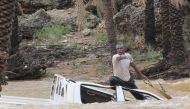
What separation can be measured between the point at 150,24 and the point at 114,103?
Result: 52.3ft

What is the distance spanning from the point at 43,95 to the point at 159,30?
41.4 ft

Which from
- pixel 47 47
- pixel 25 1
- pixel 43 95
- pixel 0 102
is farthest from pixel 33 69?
pixel 25 1

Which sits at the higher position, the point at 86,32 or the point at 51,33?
the point at 51,33

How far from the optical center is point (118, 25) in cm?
3116

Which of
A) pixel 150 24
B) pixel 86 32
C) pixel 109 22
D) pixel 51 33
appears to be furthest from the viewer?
pixel 86 32

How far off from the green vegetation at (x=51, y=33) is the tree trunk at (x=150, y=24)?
22.4 ft

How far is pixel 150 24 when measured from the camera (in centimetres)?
2709

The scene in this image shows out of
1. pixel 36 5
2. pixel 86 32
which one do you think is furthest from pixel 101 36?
pixel 36 5

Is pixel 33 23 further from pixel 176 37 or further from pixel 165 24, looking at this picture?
pixel 176 37

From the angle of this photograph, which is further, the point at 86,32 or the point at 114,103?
the point at 86,32

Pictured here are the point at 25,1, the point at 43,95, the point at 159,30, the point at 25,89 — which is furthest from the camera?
the point at 25,1

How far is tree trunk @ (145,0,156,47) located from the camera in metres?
26.5

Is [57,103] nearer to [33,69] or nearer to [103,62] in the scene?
[33,69]

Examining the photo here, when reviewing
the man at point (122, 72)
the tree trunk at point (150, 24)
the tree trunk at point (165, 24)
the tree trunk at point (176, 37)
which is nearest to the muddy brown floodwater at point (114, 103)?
the man at point (122, 72)
